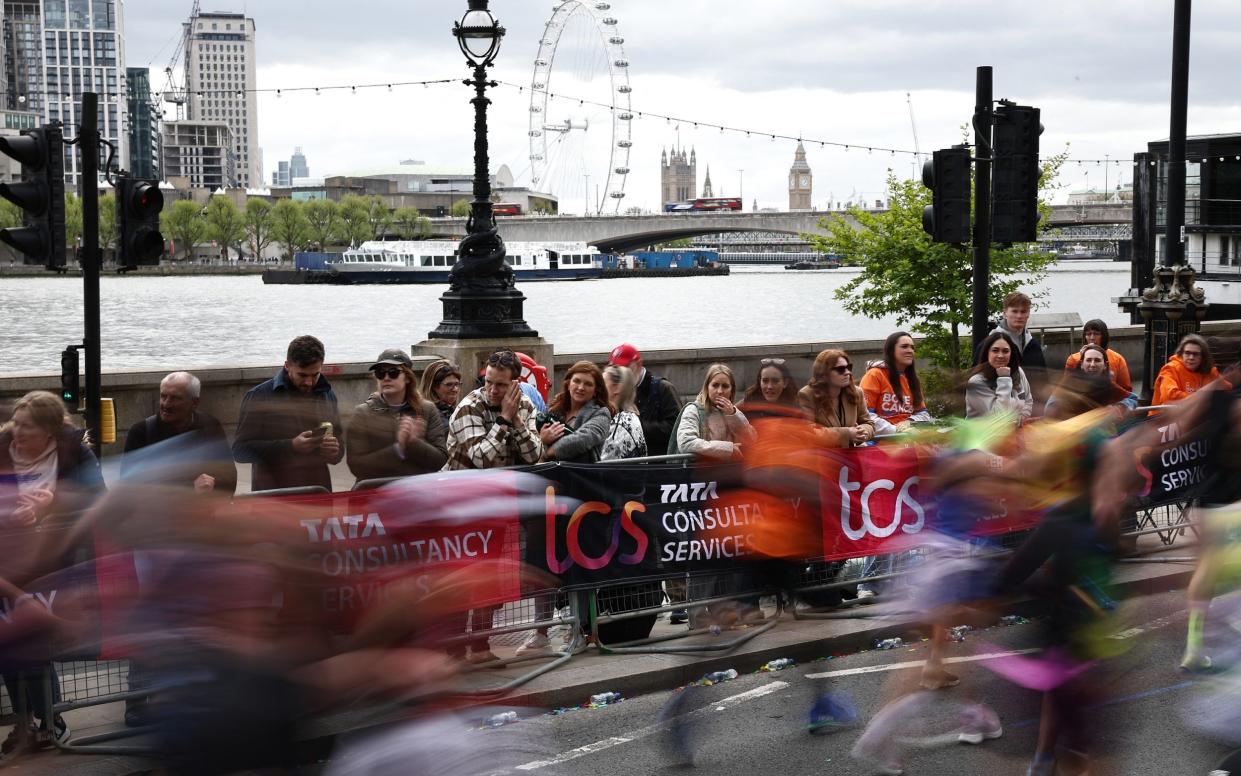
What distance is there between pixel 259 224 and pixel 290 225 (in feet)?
19.8

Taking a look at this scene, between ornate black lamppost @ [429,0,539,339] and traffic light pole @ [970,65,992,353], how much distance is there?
5.26 m

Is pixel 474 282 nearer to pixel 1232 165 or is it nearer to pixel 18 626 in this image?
pixel 18 626

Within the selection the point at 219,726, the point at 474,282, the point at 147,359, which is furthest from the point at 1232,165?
the point at 219,726

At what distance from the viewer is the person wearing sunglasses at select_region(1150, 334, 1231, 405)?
11258 mm

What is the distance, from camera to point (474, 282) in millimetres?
15812

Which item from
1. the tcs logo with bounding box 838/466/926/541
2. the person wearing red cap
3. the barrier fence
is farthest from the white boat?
the barrier fence

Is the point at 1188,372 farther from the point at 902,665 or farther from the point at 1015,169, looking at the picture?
the point at 902,665

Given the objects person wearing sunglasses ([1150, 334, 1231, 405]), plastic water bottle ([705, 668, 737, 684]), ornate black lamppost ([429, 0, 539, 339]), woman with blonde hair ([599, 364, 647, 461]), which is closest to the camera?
plastic water bottle ([705, 668, 737, 684])

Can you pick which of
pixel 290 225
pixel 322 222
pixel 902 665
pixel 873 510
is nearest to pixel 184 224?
pixel 290 225

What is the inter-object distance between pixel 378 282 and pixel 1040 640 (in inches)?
4160

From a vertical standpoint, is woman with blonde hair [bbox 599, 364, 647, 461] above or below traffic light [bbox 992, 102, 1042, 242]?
below

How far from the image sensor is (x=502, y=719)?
6.48 meters

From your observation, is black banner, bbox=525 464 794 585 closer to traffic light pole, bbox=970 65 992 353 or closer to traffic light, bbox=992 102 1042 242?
traffic light pole, bbox=970 65 992 353

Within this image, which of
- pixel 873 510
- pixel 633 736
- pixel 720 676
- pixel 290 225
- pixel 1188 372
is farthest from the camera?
pixel 290 225
